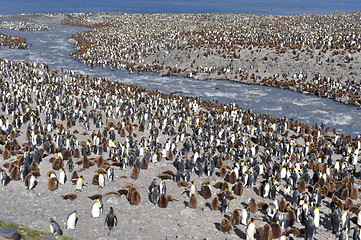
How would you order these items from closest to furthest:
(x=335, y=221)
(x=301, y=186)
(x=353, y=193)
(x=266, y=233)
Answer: (x=266, y=233) < (x=335, y=221) < (x=353, y=193) < (x=301, y=186)

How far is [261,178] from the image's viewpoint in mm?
17859

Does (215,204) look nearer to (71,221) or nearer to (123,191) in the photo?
(123,191)

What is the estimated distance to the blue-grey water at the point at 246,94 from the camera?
31.0 meters

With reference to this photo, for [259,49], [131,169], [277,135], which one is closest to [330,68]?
[259,49]

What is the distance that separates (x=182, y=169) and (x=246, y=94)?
76.6 ft

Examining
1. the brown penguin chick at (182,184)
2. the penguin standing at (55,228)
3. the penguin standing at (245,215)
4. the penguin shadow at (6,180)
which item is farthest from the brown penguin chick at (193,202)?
the penguin shadow at (6,180)

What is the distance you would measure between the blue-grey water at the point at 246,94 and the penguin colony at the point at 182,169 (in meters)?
4.11

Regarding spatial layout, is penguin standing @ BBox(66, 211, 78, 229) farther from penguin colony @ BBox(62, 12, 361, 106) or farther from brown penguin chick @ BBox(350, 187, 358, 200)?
penguin colony @ BBox(62, 12, 361, 106)

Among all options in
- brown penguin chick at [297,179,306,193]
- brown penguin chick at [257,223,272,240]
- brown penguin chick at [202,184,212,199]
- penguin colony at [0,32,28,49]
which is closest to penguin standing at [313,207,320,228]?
brown penguin chick at [257,223,272,240]

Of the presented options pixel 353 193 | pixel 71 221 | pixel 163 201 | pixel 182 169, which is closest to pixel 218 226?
pixel 163 201

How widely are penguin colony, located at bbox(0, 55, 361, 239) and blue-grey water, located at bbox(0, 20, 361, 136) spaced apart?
4110mm

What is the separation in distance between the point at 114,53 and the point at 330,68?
1404 inches

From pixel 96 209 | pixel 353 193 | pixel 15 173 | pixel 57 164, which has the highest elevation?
pixel 15 173

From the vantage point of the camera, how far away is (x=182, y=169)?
1752 cm
